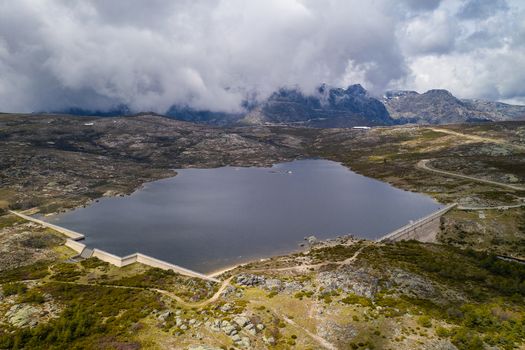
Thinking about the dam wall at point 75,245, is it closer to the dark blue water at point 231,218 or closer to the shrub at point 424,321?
the dark blue water at point 231,218

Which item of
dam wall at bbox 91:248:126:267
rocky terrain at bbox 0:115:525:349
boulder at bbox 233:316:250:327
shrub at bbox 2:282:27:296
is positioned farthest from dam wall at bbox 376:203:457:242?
shrub at bbox 2:282:27:296

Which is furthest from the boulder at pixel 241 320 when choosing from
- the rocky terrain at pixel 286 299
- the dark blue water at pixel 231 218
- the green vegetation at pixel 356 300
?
the dark blue water at pixel 231 218

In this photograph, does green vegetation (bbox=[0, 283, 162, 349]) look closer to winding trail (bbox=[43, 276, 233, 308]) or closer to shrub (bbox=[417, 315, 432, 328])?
winding trail (bbox=[43, 276, 233, 308])

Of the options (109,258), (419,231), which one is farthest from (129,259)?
(419,231)

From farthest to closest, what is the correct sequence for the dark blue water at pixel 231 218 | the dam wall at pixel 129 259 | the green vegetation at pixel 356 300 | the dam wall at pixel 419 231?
the dam wall at pixel 419 231 < the dark blue water at pixel 231 218 < the dam wall at pixel 129 259 < the green vegetation at pixel 356 300

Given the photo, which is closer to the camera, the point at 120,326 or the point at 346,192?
the point at 120,326

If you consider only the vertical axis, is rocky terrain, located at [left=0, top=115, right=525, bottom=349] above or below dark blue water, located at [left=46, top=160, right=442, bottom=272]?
above

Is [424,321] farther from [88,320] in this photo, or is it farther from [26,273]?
[26,273]

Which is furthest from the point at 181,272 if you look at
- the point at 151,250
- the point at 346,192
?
the point at 346,192

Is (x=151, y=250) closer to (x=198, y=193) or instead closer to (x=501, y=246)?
(x=198, y=193)
